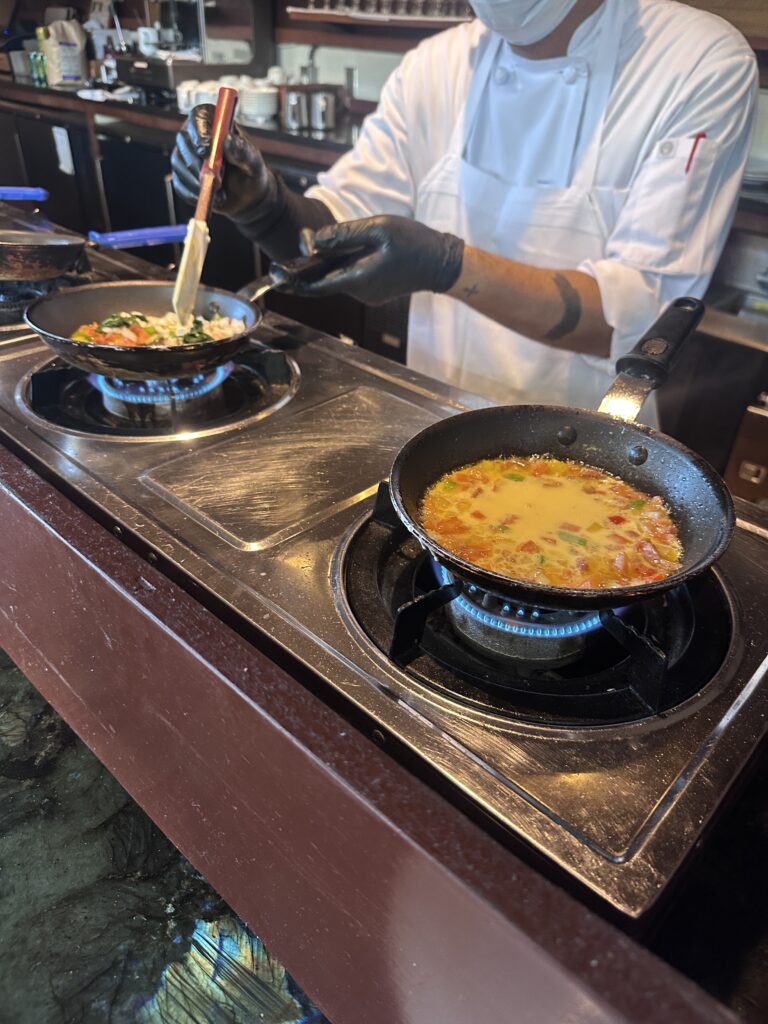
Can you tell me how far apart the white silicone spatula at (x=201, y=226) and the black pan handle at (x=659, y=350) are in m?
0.96

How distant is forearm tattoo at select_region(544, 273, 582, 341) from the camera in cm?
191

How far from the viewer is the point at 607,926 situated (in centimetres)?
63

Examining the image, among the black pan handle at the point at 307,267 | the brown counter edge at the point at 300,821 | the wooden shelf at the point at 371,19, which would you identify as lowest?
the brown counter edge at the point at 300,821

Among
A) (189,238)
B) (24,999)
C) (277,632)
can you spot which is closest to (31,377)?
(189,238)

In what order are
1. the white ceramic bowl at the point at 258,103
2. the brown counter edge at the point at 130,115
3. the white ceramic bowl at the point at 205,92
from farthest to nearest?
the white ceramic bowl at the point at 205,92 → the white ceramic bowl at the point at 258,103 → the brown counter edge at the point at 130,115

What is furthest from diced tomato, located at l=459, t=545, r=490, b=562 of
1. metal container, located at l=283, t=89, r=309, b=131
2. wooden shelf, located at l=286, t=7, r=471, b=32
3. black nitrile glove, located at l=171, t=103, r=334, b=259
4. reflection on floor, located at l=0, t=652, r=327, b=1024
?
metal container, located at l=283, t=89, r=309, b=131

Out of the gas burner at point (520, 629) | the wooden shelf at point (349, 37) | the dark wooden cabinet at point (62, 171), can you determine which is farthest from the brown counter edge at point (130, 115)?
the gas burner at point (520, 629)

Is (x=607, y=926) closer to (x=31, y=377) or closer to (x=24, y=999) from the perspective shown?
(x=24, y=999)

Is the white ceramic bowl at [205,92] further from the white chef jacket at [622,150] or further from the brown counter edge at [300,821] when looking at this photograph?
the brown counter edge at [300,821]

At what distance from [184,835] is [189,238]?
1.26m

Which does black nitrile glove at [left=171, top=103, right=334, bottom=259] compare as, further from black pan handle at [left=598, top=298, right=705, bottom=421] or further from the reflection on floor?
the reflection on floor

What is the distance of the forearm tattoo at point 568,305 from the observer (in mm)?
1907

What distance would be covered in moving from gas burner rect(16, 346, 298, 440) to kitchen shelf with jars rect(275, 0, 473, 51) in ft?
10.9

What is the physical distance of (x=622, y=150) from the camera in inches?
78.7
